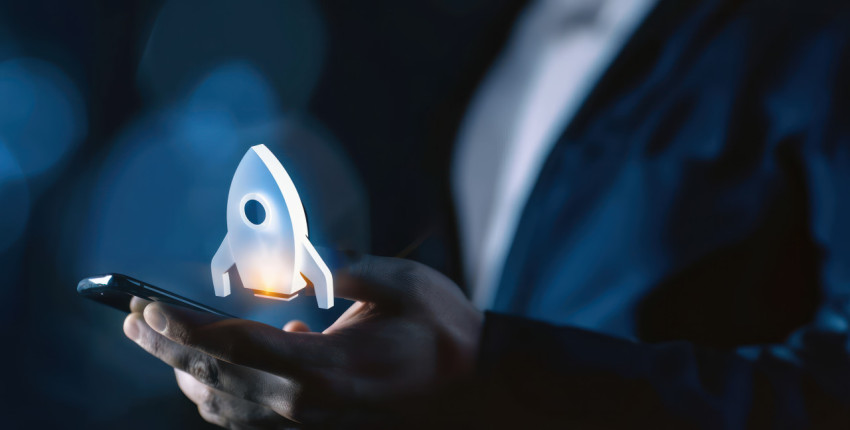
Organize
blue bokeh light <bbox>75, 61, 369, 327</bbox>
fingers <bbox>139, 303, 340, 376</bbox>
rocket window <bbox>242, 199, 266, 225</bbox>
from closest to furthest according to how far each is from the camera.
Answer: fingers <bbox>139, 303, 340, 376</bbox>
rocket window <bbox>242, 199, 266, 225</bbox>
blue bokeh light <bbox>75, 61, 369, 327</bbox>

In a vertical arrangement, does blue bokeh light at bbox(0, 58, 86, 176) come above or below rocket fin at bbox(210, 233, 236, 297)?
above

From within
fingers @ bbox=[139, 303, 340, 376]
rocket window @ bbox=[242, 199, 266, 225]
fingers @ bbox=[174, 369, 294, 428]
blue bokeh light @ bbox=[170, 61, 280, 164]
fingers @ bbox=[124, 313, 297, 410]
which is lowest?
fingers @ bbox=[174, 369, 294, 428]

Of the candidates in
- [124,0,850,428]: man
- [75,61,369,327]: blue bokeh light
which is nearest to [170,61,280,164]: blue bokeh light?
[75,61,369,327]: blue bokeh light

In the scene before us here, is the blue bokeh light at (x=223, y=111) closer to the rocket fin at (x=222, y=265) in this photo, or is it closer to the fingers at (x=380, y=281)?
the rocket fin at (x=222, y=265)

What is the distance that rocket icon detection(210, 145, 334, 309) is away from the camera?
20.4 inches

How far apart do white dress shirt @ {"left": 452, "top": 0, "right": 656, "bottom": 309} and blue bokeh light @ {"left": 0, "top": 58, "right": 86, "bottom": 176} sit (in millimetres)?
785

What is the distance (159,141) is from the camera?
3.09 ft

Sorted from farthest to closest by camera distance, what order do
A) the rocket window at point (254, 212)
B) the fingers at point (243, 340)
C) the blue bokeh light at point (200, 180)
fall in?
the blue bokeh light at point (200, 180)
the rocket window at point (254, 212)
the fingers at point (243, 340)

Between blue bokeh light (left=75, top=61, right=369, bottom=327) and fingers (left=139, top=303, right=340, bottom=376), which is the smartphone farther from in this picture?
blue bokeh light (left=75, top=61, right=369, bottom=327)

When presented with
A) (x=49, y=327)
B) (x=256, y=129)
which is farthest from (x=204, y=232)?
(x=49, y=327)

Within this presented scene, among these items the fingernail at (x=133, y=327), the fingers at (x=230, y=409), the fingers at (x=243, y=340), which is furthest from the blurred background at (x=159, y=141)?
the fingers at (x=243, y=340)

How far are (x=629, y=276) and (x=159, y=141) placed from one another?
86 centimetres

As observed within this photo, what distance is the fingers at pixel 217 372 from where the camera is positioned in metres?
0.53

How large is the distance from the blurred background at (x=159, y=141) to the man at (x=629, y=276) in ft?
0.79
